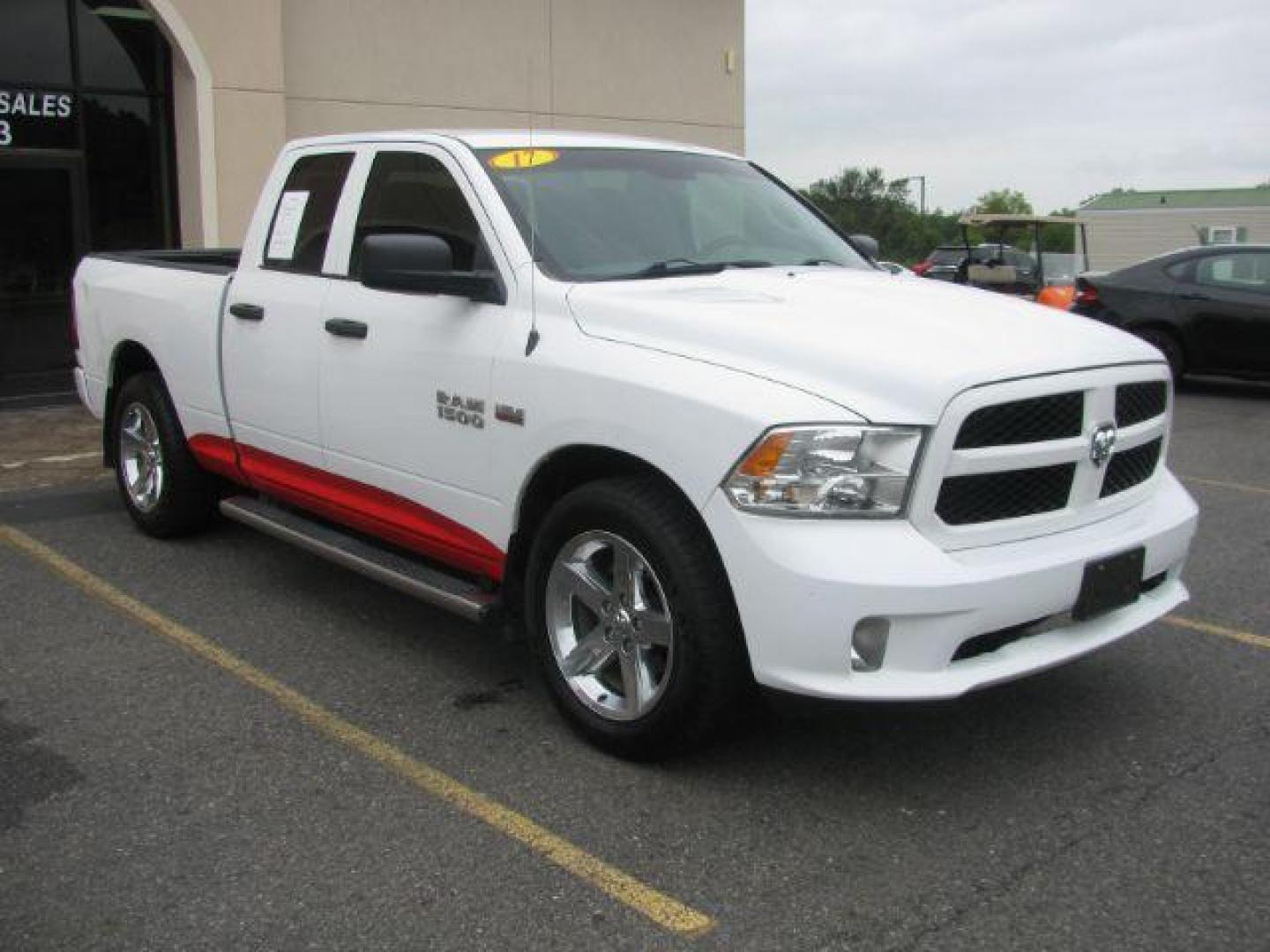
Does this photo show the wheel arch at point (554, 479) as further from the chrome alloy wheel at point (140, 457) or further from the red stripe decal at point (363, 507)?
the chrome alloy wheel at point (140, 457)

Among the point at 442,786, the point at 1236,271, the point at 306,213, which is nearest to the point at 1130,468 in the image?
the point at 442,786

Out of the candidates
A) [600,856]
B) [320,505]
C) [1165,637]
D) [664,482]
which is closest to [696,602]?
[664,482]

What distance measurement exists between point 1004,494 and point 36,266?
1121 cm

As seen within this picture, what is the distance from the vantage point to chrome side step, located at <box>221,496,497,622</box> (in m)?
4.35

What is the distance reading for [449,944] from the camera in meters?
2.98

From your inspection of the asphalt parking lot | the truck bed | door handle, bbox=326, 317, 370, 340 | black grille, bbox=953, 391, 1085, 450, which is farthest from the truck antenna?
the truck bed

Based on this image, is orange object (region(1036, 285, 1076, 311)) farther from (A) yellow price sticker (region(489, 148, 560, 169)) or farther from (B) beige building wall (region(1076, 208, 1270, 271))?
(B) beige building wall (region(1076, 208, 1270, 271))

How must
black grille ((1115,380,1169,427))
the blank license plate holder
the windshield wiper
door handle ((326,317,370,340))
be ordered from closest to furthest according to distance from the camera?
the blank license plate holder, black grille ((1115,380,1169,427)), the windshield wiper, door handle ((326,317,370,340))

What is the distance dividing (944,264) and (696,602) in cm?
2630

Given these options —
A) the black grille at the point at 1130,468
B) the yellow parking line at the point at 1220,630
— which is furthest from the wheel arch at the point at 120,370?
the yellow parking line at the point at 1220,630

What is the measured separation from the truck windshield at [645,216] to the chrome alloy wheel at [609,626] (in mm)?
1004

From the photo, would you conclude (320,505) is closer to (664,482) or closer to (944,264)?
(664,482)

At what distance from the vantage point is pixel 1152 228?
46.7m

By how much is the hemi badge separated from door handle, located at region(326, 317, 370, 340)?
2.89 ft
